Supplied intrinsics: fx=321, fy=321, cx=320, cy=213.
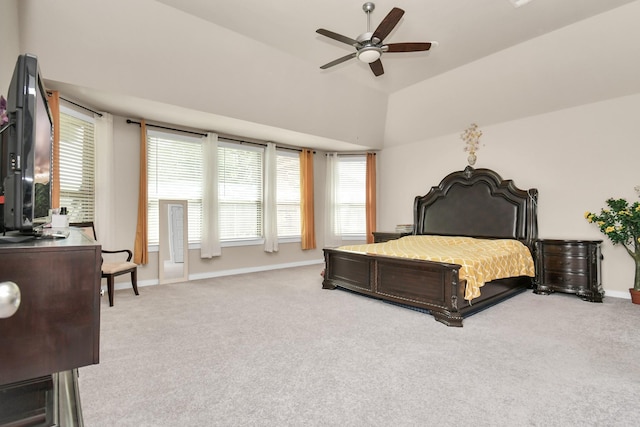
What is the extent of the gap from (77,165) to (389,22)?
4.08m

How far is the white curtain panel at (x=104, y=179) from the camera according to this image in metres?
4.25

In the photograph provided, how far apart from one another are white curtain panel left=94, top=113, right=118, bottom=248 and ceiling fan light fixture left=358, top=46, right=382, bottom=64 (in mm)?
3523

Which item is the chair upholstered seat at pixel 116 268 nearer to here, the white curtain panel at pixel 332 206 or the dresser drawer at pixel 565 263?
the white curtain panel at pixel 332 206

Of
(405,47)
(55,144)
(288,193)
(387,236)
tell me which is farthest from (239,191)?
(405,47)

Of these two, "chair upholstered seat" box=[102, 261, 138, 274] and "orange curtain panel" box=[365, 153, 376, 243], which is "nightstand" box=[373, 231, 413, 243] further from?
"chair upholstered seat" box=[102, 261, 138, 274]

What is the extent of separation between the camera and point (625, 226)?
378 cm

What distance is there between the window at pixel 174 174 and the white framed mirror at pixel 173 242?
124mm

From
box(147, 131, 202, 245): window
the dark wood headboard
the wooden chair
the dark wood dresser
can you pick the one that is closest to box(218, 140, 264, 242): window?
box(147, 131, 202, 245): window

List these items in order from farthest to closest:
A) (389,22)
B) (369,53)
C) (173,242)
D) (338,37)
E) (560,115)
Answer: (173,242) → (560,115) → (369,53) → (338,37) → (389,22)

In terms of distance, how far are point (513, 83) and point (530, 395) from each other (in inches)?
165

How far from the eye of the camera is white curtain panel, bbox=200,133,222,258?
17.4 feet

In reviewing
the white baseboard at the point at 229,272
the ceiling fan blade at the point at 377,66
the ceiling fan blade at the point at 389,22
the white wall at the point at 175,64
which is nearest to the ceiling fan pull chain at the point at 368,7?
the ceiling fan blade at the point at 377,66

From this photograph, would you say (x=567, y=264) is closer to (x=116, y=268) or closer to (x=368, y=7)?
(x=368, y=7)

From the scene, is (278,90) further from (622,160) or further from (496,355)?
(622,160)
